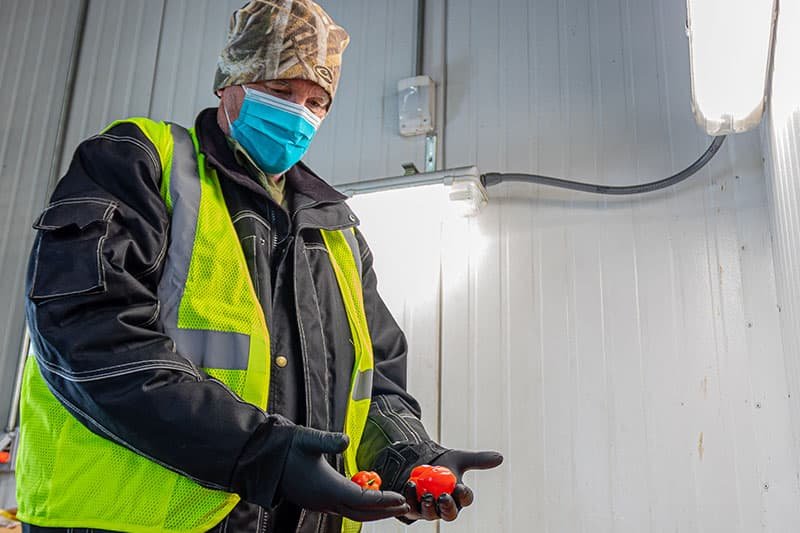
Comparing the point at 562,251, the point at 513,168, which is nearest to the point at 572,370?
the point at 562,251

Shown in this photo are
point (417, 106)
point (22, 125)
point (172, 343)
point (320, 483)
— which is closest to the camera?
point (320, 483)

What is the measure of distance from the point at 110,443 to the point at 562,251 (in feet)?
4.37

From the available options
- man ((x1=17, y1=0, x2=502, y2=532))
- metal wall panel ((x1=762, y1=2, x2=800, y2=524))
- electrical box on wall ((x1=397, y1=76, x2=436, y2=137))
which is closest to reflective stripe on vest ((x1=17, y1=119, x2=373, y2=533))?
man ((x1=17, y1=0, x2=502, y2=532))

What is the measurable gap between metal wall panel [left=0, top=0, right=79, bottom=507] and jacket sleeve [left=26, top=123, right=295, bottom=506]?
2.10 metres

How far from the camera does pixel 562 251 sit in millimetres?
1886

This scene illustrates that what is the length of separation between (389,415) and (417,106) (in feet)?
4.10

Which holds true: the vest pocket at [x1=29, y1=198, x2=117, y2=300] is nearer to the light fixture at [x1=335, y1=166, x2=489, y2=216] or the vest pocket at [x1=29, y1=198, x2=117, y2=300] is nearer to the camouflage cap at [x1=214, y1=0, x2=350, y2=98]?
the camouflage cap at [x1=214, y1=0, x2=350, y2=98]

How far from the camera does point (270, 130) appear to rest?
1.19 meters

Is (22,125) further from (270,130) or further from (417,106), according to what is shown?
(270,130)

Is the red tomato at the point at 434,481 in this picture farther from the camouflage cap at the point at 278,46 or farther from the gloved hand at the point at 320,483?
the camouflage cap at the point at 278,46

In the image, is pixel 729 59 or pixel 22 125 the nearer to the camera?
pixel 729 59

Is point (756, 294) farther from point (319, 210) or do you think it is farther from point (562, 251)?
point (319, 210)

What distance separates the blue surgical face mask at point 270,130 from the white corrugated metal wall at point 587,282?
2.55 feet

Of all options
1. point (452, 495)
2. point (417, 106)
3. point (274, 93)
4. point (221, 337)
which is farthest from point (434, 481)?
point (417, 106)
